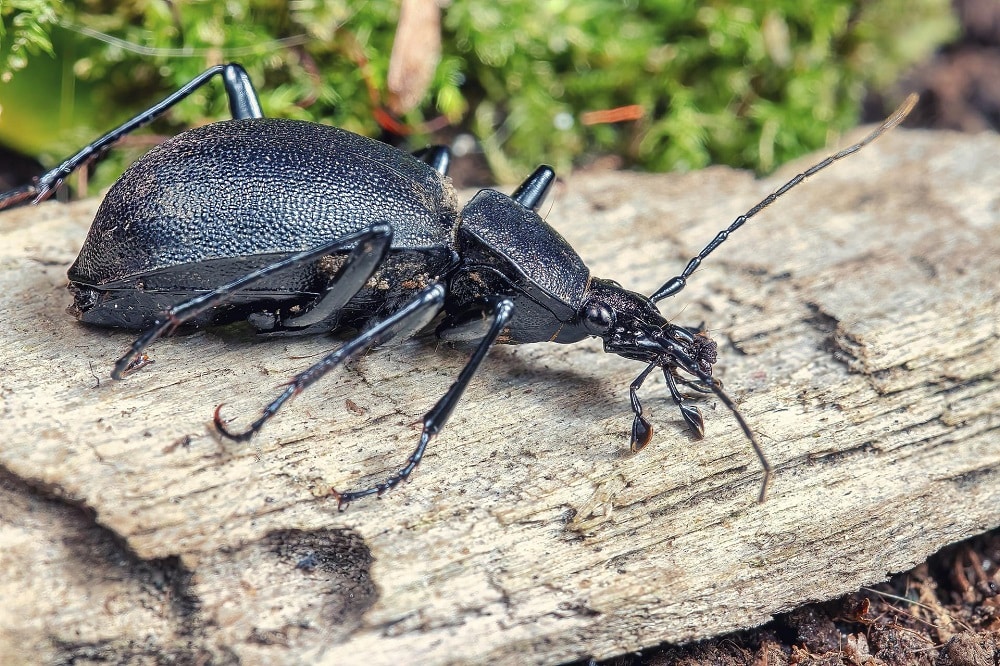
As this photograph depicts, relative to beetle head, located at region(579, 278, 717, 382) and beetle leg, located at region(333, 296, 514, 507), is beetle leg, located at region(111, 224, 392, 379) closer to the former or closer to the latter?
beetle leg, located at region(333, 296, 514, 507)

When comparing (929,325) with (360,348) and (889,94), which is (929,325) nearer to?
(360,348)

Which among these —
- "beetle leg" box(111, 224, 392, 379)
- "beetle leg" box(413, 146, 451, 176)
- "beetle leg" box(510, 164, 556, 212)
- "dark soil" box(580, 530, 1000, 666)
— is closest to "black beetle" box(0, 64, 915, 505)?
"beetle leg" box(111, 224, 392, 379)

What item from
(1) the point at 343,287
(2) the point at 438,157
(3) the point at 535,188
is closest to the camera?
(1) the point at 343,287

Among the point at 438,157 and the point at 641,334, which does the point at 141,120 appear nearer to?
the point at 438,157

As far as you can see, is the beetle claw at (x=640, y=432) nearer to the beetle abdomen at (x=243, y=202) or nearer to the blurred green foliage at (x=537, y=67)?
the beetle abdomen at (x=243, y=202)

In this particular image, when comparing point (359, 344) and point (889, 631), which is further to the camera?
point (889, 631)

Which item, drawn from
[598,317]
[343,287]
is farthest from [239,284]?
[598,317]
